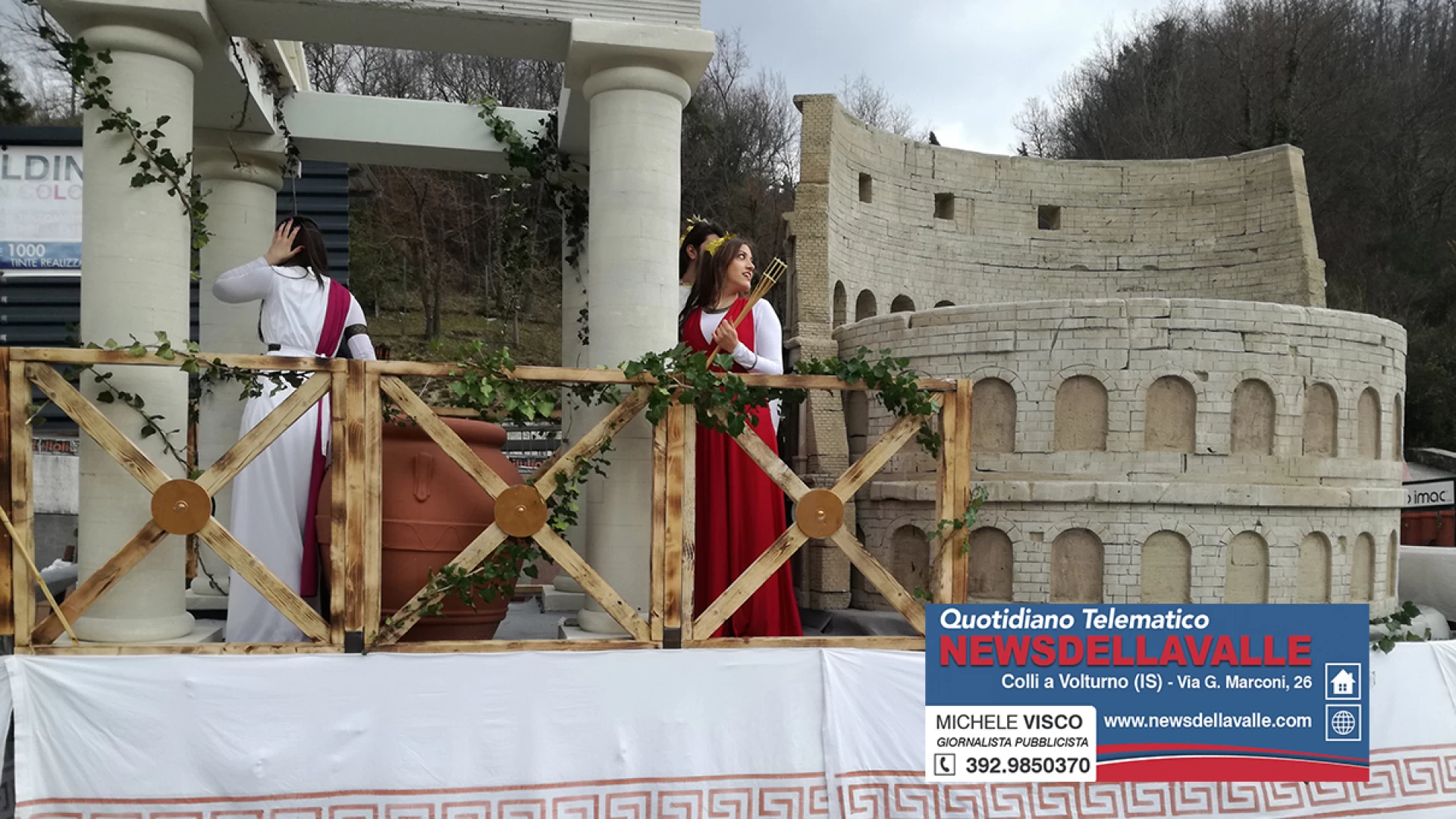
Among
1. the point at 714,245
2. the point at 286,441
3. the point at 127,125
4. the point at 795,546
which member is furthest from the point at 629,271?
the point at 127,125

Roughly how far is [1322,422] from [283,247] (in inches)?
306

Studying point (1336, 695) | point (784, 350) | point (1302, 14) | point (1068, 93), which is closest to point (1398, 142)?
point (1302, 14)

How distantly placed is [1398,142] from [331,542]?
1457 inches

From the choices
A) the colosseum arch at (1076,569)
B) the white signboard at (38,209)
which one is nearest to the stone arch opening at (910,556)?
the colosseum arch at (1076,569)

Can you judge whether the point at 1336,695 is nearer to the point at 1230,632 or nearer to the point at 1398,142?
the point at 1230,632

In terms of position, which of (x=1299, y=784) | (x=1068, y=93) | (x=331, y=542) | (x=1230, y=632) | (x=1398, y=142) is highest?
(x=1068, y=93)

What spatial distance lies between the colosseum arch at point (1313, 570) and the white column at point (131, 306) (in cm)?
796

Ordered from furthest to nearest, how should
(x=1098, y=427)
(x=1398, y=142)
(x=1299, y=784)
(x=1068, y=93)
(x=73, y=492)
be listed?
(x=1068, y=93) → (x=1398, y=142) → (x=73, y=492) → (x=1098, y=427) → (x=1299, y=784)

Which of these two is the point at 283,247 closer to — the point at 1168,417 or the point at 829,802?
the point at 829,802

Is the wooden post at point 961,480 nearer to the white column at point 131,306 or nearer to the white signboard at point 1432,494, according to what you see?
the white column at point 131,306

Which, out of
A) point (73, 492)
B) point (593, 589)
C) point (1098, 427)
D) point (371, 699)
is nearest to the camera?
point (371, 699)

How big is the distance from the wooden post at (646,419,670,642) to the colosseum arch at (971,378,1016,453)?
4.33m

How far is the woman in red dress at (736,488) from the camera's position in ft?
17.7

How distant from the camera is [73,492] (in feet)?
42.2
